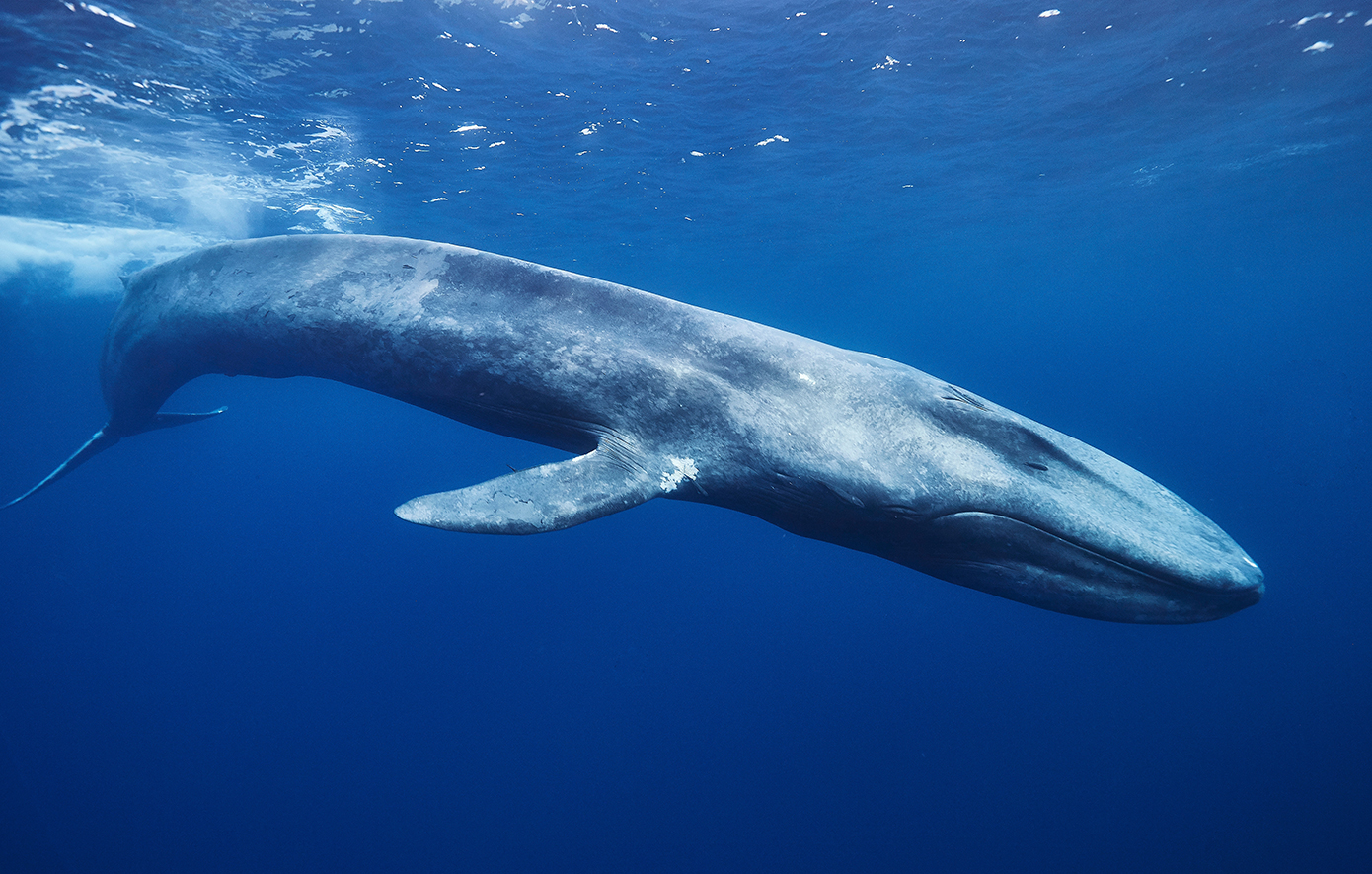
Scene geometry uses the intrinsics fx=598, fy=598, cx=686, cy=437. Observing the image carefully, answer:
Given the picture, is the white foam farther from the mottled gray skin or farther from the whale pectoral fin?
the whale pectoral fin

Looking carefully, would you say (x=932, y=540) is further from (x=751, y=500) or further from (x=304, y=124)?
(x=304, y=124)

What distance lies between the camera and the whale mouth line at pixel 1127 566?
9.45ft

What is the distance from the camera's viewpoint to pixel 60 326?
45250mm

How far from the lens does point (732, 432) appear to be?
Result: 11.2ft

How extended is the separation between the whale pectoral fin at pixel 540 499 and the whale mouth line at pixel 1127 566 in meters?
1.68

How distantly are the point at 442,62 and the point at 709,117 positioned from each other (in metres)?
7.33

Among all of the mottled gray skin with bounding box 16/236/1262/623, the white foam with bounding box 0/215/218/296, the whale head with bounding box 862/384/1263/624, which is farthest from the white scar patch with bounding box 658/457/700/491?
the white foam with bounding box 0/215/218/296

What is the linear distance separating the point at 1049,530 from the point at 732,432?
1.71 metres

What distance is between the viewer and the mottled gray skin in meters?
3.07

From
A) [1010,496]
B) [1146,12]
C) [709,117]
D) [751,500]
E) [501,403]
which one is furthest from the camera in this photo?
[709,117]

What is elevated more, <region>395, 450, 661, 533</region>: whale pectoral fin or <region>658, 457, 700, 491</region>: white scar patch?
<region>658, 457, 700, 491</region>: white scar patch

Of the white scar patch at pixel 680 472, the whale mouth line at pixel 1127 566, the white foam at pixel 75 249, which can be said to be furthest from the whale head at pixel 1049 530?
the white foam at pixel 75 249

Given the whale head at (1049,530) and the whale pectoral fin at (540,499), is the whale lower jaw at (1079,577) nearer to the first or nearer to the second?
the whale head at (1049,530)

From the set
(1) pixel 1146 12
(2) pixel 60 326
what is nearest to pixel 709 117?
(1) pixel 1146 12
